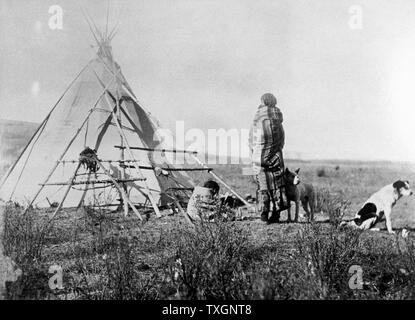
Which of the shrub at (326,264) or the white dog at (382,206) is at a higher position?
the white dog at (382,206)

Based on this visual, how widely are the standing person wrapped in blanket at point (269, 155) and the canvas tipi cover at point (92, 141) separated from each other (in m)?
2.61

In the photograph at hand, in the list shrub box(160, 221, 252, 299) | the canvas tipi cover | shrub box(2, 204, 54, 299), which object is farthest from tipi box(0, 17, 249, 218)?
shrub box(160, 221, 252, 299)

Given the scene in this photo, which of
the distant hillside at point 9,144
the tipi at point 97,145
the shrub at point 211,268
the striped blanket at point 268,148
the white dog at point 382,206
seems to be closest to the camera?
the shrub at point 211,268

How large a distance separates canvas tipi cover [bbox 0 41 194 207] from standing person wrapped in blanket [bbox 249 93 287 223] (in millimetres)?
2611

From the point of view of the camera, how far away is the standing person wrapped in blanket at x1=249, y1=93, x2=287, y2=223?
19.6 feet

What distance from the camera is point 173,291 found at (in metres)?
3.64

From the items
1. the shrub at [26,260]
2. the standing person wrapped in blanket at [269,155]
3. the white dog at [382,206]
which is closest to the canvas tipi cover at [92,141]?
the standing person wrapped in blanket at [269,155]

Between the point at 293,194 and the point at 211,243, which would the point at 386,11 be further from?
the point at 211,243

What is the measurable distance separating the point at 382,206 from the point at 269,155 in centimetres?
183

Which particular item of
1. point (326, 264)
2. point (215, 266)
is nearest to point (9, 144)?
point (215, 266)

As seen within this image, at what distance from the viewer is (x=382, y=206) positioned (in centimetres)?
594

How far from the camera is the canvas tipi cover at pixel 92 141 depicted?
26.5 ft

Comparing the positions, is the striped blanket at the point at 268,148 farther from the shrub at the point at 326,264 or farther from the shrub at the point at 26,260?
the shrub at the point at 26,260

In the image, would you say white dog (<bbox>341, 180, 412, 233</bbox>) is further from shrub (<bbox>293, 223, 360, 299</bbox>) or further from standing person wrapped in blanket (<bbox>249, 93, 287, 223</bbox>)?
shrub (<bbox>293, 223, 360, 299</bbox>)
